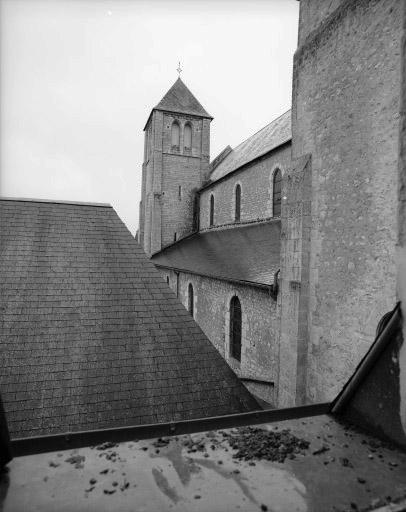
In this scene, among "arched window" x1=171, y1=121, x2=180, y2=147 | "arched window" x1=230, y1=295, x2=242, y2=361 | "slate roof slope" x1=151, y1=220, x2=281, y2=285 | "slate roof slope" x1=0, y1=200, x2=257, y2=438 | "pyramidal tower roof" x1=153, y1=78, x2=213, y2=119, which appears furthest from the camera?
"arched window" x1=171, y1=121, x2=180, y2=147

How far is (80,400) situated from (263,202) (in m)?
11.6

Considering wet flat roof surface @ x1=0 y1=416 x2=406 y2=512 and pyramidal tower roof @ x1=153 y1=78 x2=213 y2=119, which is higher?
pyramidal tower roof @ x1=153 y1=78 x2=213 y2=119

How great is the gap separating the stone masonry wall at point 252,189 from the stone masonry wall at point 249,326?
4082 millimetres

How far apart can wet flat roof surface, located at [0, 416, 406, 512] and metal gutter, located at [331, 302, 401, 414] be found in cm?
29

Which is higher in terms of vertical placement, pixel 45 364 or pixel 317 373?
pixel 45 364

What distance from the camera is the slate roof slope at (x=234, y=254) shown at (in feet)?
33.9

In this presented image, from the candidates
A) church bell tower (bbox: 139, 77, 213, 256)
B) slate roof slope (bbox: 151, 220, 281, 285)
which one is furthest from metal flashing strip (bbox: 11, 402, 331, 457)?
church bell tower (bbox: 139, 77, 213, 256)

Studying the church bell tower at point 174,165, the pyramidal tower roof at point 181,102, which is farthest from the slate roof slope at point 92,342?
the pyramidal tower roof at point 181,102

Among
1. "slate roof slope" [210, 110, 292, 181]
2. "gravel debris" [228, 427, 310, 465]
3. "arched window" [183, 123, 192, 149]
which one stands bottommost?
"gravel debris" [228, 427, 310, 465]

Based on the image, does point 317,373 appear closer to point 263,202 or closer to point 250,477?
point 250,477

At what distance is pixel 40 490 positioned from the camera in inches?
56.6

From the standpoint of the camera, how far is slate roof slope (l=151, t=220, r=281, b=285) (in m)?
10.3

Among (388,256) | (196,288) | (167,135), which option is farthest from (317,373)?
(167,135)

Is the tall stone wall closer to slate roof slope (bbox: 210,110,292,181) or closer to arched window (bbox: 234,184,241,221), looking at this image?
slate roof slope (bbox: 210,110,292,181)
